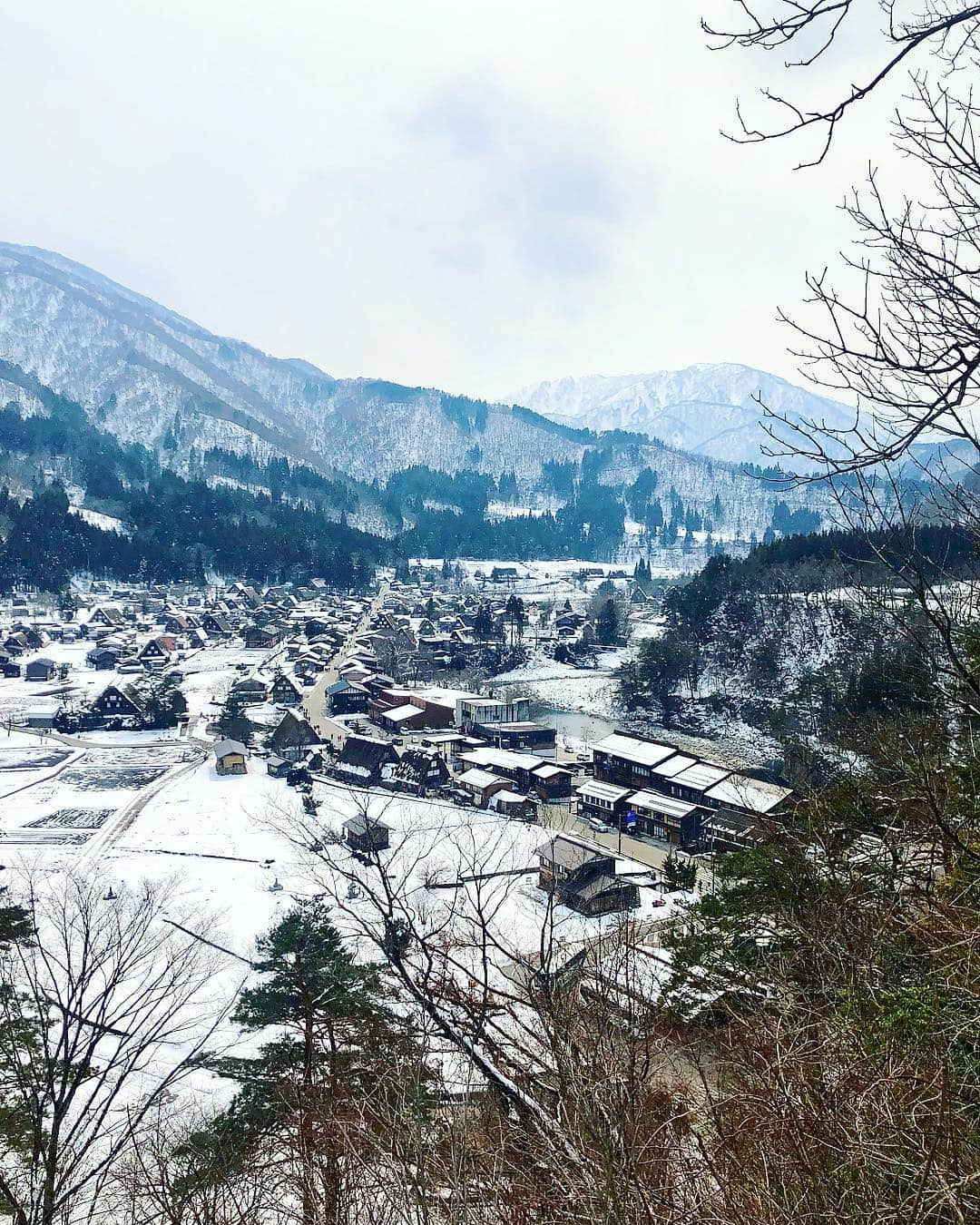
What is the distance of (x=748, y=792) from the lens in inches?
590

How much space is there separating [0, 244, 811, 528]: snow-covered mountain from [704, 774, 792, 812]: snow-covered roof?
84144mm

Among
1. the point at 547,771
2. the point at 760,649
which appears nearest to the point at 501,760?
the point at 547,771

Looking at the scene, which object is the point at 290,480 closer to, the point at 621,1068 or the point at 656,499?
the point at 656,499

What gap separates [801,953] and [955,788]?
60.3 inches

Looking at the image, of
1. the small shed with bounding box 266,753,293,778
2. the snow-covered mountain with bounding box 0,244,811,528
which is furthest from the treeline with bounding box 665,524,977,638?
the snow-covered mountain with bounding box 0,244,811,528

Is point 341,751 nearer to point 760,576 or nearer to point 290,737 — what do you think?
point 290,737

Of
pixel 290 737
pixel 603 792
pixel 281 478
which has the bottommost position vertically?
pixel 290 737

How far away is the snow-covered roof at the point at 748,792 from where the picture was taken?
1393 centimetres

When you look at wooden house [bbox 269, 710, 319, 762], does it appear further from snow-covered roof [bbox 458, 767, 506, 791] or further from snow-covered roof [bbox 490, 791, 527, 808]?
snow-covered roof [bbox 490, 791, 527, 808]

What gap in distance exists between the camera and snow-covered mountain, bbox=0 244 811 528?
105m

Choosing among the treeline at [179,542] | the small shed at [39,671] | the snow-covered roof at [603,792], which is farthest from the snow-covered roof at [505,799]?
the treeline at [179,542]

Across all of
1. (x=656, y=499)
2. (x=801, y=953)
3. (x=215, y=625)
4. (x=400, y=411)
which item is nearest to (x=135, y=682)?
(x=215, y=625)

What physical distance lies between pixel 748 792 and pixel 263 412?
5699 inches

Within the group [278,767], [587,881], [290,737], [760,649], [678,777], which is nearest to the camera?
[587,881]
